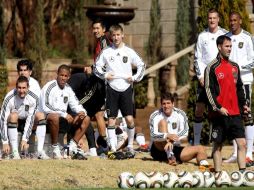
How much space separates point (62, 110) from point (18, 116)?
786 mm

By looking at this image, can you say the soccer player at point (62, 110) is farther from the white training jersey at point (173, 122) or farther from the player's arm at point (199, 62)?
the player's arm at point (199, 62)

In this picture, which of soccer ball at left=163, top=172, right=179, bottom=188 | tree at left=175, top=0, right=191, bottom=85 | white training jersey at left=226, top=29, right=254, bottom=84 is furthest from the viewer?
tree at left=175, top=0, right=191, bottom=85

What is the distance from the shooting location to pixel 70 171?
16266 millimetres

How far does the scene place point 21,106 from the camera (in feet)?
58.0

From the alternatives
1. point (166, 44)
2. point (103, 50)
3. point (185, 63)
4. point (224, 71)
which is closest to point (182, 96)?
point (185, 63)

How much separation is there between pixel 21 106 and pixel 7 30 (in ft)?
46.1

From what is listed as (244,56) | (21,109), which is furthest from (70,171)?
(244,56)

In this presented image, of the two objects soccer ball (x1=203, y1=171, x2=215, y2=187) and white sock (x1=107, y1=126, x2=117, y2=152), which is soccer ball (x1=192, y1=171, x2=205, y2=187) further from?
white sock (x1=107, y1=126, x2=117, y2=152)

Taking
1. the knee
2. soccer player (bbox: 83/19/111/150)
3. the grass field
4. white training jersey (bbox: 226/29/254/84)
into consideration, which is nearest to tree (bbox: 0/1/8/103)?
soccer player (bbox: 83/19/111/150)

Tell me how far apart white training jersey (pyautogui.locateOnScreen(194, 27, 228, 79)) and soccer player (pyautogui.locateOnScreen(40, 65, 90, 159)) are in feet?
6.58

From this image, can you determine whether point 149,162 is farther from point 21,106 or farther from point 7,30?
point 7,30

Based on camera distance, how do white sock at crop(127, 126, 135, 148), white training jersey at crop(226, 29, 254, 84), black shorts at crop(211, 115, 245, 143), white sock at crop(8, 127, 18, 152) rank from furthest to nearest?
white sock at crop(127, 126, 135, 148) < white training jersey at crop(226, 29, 254, 84) < white sock at crop(8, 127, 18, 152) < black shorts at crop(211, 115, 245, 143)

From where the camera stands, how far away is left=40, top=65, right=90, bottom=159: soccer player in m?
17.8

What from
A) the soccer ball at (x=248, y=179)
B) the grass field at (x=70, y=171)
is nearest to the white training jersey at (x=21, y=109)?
the grass field at (x=70, y=171)
